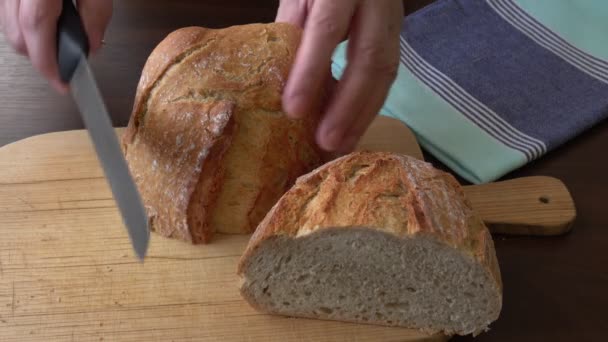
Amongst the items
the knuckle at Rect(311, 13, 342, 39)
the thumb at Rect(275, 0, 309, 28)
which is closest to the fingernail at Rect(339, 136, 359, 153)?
the knuckle at Rect(311, 13, 342, 39)

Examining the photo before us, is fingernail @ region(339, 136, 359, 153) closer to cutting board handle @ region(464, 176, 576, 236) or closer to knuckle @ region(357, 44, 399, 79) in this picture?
knuckle @ region(357, 44, 399, 79)

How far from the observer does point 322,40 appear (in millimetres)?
1302

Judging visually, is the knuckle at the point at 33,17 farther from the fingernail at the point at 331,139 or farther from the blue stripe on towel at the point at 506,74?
the blue stripe on towel at the point at 506,74

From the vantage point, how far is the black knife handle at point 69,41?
1.27 m

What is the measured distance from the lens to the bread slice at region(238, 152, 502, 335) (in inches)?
51.3

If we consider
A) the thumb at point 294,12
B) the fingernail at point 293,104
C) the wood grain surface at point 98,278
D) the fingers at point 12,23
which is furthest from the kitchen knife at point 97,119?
the thumb at point 294,12

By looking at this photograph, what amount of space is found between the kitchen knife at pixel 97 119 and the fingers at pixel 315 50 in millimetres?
361

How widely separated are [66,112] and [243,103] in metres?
0.72

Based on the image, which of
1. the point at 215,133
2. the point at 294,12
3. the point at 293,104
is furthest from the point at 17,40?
the point at 294,12

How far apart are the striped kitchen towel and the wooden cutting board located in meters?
0.22

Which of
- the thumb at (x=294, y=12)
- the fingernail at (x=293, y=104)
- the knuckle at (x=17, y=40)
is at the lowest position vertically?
the thumb at (x=294, y=12)

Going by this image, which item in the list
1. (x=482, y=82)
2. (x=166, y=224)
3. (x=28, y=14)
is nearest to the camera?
(x=28, y=14)

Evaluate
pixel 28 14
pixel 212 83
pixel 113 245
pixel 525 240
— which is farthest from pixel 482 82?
pixel 28 14

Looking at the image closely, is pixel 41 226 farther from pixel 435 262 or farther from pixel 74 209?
pixel 435 262
